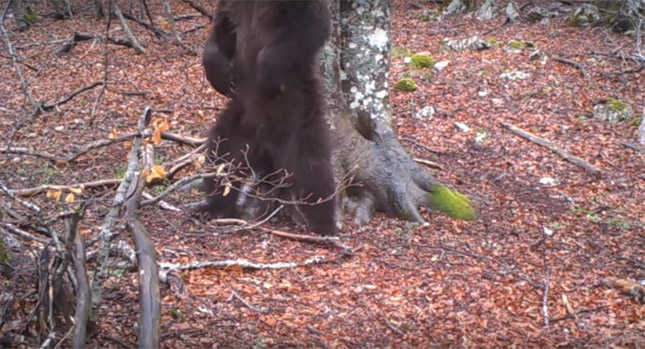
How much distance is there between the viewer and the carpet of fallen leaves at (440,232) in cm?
405

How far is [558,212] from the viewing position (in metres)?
6.41

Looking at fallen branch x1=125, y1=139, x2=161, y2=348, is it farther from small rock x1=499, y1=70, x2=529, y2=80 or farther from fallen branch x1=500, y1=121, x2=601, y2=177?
small rock x1=499, y1=70, x2=529, y2=80

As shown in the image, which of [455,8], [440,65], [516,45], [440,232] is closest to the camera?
[440,232]

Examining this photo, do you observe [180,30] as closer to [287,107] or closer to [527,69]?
[527,69]

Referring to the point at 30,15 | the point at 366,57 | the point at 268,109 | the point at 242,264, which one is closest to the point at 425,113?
the point at 366,57

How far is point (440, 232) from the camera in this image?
5746 millimetres

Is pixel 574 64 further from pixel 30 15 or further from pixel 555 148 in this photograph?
pixel 30 15

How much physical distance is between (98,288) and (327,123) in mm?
3142

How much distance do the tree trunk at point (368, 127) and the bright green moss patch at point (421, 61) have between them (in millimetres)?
4607

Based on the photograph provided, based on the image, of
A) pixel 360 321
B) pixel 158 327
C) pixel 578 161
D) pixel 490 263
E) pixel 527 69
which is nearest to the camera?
pixel 158 327

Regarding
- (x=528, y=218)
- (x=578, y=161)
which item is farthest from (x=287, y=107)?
(x=578, y=161)

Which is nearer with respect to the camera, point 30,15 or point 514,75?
point 514,75

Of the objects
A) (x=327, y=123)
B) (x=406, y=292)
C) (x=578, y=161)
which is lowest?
(x=578, y=161)

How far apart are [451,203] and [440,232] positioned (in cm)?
50
